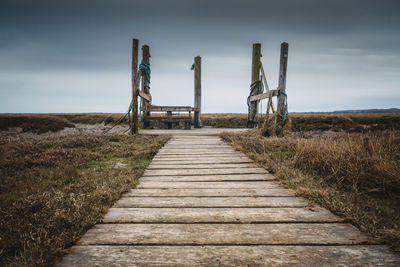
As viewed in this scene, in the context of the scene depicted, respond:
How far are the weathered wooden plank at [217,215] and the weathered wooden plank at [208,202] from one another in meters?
0.09

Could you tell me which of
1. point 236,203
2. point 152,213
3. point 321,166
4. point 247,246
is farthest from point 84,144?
point 321,166

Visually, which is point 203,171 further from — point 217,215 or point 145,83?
point 145,83

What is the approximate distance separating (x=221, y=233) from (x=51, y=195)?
215 centimetres

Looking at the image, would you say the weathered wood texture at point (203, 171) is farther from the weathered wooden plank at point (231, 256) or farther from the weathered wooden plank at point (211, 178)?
the weathered wooden plank at point (231, 256)

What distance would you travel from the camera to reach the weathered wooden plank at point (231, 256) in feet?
3.74

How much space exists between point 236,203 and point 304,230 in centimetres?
69

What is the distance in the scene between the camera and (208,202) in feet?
6.72

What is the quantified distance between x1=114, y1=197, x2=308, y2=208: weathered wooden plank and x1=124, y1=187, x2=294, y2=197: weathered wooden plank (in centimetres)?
9

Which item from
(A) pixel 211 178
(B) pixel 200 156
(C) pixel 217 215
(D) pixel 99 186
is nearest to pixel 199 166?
(A) pixel 211 178

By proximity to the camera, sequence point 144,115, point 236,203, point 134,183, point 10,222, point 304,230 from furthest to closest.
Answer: point 144,115 → point 134,183 → point 236,203 → point 10,222 → point 304,230

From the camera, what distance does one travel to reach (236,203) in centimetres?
202

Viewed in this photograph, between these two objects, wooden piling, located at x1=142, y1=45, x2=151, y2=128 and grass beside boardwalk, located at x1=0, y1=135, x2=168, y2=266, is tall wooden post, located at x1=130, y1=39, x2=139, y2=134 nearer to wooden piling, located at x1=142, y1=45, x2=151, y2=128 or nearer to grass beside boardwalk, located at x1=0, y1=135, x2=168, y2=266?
grass beside boardwalk, located at x1=0, y1=135, x2=168, y2=266

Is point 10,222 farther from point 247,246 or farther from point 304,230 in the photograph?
point 304,230

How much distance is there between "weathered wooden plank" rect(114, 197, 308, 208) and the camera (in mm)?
1967
